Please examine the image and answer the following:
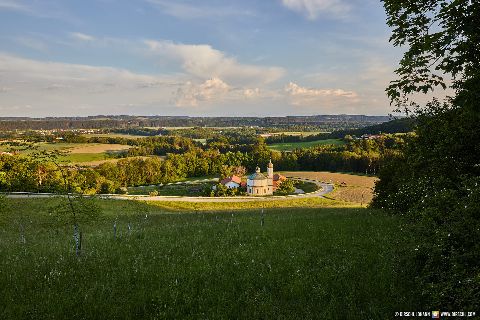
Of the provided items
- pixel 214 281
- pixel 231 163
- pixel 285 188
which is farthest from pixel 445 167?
pixel 231 163

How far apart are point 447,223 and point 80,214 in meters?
15.0

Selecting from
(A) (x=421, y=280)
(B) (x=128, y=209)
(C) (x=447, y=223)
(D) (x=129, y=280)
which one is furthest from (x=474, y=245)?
(B) (x=128, y=209)

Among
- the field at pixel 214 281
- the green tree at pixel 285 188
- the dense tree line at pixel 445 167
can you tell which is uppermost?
the dense tree line at pixel 445 167

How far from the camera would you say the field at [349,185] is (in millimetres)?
78562

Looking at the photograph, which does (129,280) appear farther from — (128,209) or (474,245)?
(128,209)

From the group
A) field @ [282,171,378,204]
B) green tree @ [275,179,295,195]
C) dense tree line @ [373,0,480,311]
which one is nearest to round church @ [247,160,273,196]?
green tree @ [275,179,295,195]

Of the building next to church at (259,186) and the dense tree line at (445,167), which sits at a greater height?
the dense tree line at (445,167)

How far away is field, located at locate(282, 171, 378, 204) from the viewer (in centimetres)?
7856

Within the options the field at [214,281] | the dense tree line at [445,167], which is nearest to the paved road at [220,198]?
the field at [214,281]

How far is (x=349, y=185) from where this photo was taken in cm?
9838

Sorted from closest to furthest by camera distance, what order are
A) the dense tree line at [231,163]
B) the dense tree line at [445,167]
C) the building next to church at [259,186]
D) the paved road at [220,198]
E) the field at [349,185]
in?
the dense tree line at [445,167], the paved road at [220,198], the field at [349,185], the building next to church at [259,186], the dense tree line at [231,163]

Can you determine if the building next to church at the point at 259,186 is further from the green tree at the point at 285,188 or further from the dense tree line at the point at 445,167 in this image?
the dense tree line at the point at 445,167

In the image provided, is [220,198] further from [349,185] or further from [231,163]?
[231,163]

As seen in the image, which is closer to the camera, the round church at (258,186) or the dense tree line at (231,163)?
the round church at (258,186)
